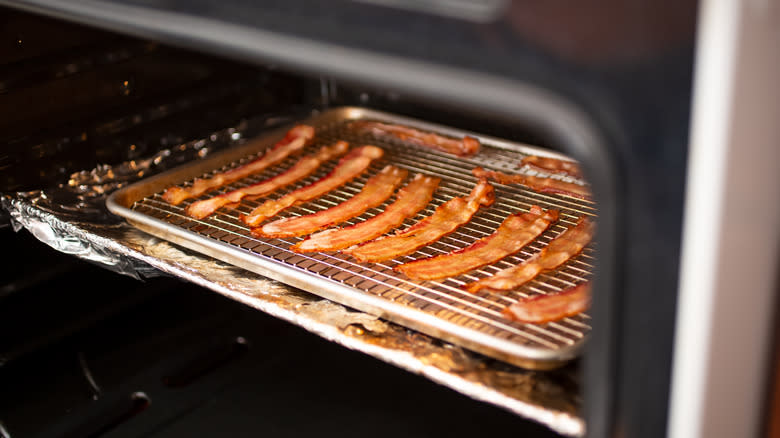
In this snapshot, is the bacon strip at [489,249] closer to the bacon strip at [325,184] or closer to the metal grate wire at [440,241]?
the metal grate wire at [440,241]

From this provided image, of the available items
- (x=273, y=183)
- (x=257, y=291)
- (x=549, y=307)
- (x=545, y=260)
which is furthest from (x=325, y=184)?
(x=549, y=307)

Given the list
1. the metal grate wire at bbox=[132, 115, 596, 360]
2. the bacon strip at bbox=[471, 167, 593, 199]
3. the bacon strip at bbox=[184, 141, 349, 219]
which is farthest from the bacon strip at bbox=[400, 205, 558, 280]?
the bacon strip at bbox=[184, 141, 349, 219]

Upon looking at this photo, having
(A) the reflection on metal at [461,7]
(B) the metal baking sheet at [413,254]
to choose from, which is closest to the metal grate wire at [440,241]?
(B) the metal baking sheet at [413,254]

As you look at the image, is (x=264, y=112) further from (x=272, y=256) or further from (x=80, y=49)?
(x=272, y=256)

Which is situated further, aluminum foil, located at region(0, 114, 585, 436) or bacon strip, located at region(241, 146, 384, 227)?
bacon strip, located at region(241, 146, 384, 227)

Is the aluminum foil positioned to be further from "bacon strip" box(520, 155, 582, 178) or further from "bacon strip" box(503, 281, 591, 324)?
"bacon strip" box(520, 155, 582, 178)

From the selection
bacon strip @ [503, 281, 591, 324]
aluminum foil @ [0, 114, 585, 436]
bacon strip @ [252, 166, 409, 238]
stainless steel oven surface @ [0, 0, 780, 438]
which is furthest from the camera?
bacon strip @ [252, 166, 409, 238]
